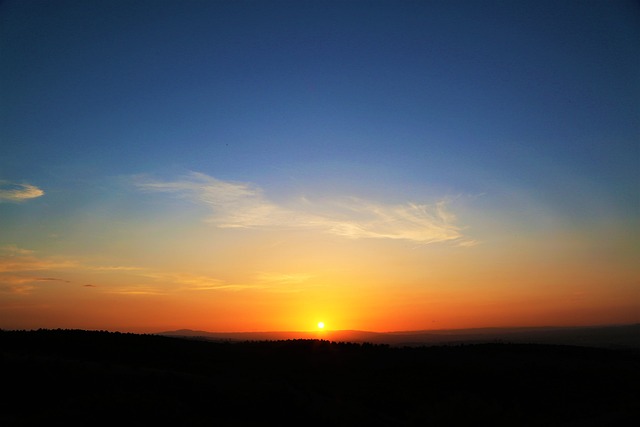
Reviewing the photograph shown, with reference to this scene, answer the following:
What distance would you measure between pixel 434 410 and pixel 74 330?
26.1m

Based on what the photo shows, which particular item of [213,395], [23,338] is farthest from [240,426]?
[23,338]

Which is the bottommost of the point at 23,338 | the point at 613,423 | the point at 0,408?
the point at 613,423

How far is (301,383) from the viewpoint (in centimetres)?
2298

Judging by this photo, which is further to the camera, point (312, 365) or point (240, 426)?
point (312, 365)

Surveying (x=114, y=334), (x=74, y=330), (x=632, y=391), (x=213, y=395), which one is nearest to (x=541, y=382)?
(x=632, y=391)

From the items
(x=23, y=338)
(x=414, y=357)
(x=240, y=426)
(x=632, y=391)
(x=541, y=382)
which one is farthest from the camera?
(x=414, y=357)

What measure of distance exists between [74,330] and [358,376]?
65.6ft

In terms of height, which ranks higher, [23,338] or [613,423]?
[23,338]

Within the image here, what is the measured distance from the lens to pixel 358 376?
25641 mm

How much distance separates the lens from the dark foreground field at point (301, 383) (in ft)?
49.0

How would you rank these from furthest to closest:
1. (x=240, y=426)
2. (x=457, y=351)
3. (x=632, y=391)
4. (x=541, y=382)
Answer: (x=457, y=351) → (x=541, y=382) → (x=632, y=391) → (x=240, y=426)

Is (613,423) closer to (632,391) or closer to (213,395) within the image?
(632,391)

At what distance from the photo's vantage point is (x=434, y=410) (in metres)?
16.6

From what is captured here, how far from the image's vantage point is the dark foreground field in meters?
14.9
